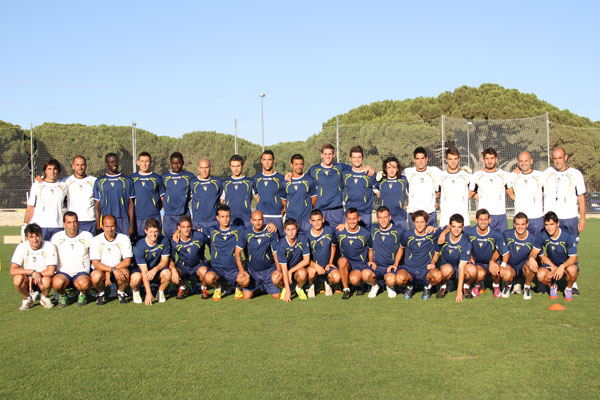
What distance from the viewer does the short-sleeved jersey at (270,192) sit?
6336 millimetres

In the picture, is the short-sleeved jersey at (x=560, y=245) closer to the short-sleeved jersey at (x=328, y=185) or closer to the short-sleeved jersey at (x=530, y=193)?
the short-sleeved jersey at (x=530, y=193)

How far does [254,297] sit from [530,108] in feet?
80.8

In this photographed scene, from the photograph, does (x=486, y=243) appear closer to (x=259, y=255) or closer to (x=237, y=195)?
(x=259, y=255)

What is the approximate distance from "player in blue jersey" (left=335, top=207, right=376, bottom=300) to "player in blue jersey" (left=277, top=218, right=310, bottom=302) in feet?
1.35

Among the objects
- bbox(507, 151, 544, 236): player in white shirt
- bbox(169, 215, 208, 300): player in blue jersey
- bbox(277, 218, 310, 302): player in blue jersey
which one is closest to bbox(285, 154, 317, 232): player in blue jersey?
bbox(277, 218, 310, 302): player in blue jersey

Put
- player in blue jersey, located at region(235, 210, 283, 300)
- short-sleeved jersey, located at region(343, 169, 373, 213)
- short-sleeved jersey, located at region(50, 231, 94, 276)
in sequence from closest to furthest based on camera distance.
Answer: short-sleeved jersey, located at region(50, 231, 94, 276) → player in blue jersey, located at region(235, 210, 283, 300) → short-sleeved jersey, located at region(343, 169, 373, 213)

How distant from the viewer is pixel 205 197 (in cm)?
634

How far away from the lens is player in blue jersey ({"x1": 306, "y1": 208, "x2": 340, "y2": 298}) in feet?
19.3

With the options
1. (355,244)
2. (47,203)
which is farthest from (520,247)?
(47,203)

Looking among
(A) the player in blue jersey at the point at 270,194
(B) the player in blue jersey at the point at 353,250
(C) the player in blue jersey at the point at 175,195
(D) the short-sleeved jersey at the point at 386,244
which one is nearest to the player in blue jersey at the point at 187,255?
(C) the player in blue jersey at the point at 175,195

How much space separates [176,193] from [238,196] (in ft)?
2.43

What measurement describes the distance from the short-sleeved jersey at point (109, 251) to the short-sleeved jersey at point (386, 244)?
269 cm

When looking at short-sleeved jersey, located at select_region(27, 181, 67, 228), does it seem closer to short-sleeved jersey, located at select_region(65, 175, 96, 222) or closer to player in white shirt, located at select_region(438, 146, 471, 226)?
short-sleeved jersey, located at select_region(65, 175, 96, 222)

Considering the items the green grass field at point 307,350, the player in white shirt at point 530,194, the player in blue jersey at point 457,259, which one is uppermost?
the player in white shirt at point 530,194
